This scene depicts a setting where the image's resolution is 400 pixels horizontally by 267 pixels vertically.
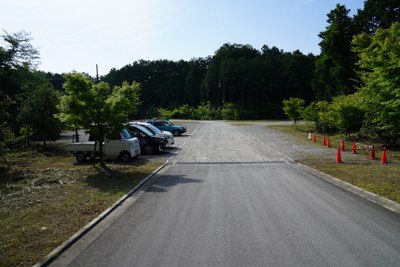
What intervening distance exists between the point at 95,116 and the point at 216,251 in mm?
8564

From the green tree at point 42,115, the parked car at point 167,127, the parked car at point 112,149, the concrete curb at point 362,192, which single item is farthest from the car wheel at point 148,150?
the parked car at point 167,127

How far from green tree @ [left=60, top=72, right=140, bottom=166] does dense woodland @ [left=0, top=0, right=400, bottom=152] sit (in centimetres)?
273

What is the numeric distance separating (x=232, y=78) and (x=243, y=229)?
3334 inches

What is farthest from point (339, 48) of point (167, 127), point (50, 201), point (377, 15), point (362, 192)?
point (50, 201)

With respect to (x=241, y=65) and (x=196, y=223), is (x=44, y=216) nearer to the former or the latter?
(x=196, y=223)

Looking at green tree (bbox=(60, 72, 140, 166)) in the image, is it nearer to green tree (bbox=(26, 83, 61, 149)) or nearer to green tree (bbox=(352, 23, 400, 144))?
green tree (bbox=(26, 83, 61, 149))

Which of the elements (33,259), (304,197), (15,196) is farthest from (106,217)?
(304,197)

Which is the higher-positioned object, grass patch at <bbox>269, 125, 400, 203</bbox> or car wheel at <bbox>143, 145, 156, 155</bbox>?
car wheel at <bbox>143, 145, 156, 155</bbox>

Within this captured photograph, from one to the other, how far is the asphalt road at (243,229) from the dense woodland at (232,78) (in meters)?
8.87

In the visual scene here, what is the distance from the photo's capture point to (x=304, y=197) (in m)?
7.13

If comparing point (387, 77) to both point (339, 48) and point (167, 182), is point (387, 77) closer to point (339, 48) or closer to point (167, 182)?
point (167, 182)

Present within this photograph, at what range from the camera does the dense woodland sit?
2628 cm

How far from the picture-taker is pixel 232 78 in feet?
284

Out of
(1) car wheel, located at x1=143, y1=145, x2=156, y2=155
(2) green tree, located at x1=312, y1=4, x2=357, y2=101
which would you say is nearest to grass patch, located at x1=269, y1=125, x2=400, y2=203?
(1) car wheel, located at x1=143, y1=145, x2=156, y2=155
